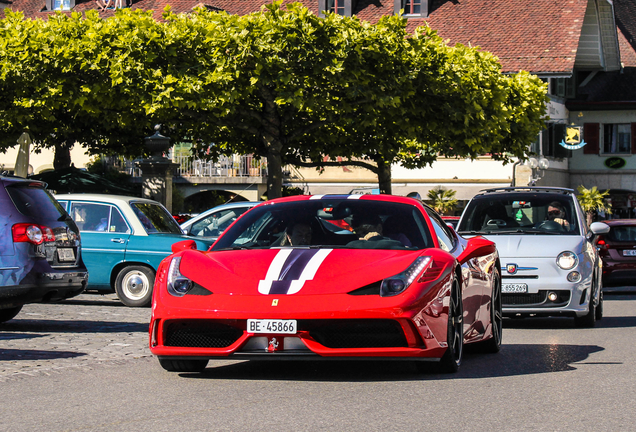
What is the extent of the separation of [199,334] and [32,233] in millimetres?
3944

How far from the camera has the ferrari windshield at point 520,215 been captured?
44.2ft

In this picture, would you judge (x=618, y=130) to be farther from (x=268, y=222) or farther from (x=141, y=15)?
(x=268, y=222)

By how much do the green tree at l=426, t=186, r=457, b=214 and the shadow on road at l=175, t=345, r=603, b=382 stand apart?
117ft

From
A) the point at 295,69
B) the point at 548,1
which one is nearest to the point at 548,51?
the point at 548,1

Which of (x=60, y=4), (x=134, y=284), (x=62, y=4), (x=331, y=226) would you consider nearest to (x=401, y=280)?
(x=331, y=226)

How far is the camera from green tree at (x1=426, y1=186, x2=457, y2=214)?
148ft

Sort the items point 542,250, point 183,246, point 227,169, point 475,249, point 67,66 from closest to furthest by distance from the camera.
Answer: point 183,246, point 475,249, point 542,250, point 67,66, point 227,169

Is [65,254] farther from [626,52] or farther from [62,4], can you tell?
[626,52]

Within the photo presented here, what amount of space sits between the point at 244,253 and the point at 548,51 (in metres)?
38.3

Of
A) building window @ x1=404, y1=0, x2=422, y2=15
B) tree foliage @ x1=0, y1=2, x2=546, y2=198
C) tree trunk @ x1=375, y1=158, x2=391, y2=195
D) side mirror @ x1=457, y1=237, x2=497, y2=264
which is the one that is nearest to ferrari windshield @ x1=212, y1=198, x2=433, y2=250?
side mirror @ x1=457, y1=237, x2=497, y2=264

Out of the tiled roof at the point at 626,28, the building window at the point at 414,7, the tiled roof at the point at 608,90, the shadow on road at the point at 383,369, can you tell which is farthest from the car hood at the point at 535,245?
the tiled roof at the point at 626,28

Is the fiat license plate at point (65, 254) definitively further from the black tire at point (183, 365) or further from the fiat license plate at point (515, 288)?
the fiat license plate at point (515, 288)

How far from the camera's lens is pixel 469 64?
24781 millimetres

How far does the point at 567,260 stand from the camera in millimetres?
12477
